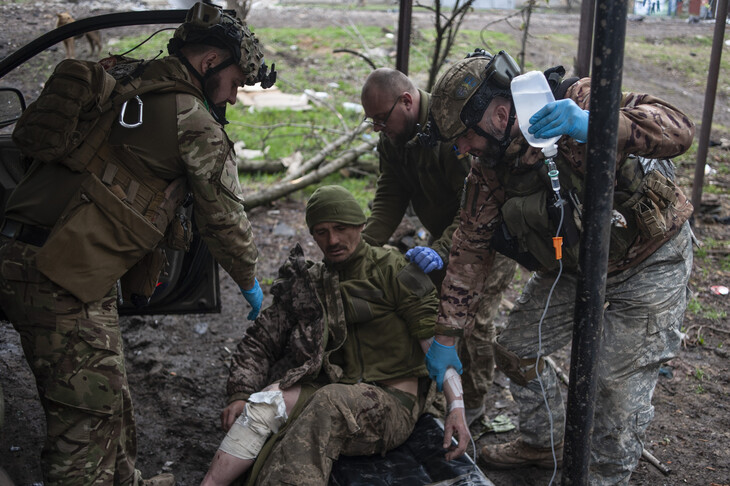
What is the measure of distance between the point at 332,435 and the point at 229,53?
5.46 ft

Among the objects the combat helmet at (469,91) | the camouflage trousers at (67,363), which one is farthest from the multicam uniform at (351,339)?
the combat helmet at (469,91)

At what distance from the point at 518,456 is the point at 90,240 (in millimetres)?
2310

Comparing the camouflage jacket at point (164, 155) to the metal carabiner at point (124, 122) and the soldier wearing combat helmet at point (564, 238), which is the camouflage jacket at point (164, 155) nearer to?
the metal carabiner at point (124, 122)

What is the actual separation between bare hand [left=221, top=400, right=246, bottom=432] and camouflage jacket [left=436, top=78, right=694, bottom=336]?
0.98 metres

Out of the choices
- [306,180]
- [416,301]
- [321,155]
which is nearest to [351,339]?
[416,301]

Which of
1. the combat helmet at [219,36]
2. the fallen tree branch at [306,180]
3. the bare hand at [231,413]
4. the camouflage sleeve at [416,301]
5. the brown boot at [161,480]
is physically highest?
the combat helmet at [219,36]

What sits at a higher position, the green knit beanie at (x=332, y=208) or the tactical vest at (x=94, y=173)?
the tactical vest at (x=94, y=173)

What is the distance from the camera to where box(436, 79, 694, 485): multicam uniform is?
8.99 ft

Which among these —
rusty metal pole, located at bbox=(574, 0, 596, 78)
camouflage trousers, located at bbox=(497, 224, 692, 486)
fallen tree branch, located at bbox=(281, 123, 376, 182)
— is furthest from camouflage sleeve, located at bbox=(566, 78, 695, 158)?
fallen tree branch, located at bbox=(281, 123, 376, 182)

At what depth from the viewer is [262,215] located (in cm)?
680

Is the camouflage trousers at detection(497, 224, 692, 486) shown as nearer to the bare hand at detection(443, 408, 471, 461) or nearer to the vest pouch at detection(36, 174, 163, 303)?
the bare hand at detection(443, 408, 471, 461)

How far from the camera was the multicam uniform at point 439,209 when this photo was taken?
3662 mm

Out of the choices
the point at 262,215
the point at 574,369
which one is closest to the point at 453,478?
the point at 574,369

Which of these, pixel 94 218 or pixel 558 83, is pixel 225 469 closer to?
pixel 94 218
